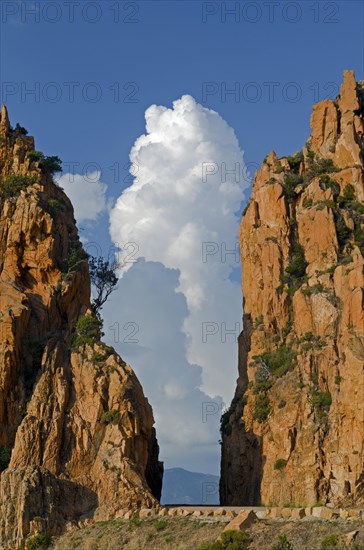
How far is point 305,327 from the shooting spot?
95.9 meters

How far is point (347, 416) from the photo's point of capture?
85.6 meters

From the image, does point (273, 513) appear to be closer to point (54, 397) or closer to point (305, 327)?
point (54, 397)

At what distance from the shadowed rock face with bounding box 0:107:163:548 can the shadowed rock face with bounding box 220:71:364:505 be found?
1367cm

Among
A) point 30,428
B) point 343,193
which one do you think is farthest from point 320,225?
point 30,428

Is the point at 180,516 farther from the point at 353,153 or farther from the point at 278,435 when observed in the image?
the point at 353,153

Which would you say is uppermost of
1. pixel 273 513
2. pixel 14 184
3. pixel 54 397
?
pixel 14 184

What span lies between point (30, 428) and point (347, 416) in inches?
1178

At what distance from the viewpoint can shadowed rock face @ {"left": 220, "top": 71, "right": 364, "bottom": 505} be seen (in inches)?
3386

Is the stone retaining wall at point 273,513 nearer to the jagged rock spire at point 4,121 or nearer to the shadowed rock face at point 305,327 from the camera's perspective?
the shadowed rock face at point 305,327

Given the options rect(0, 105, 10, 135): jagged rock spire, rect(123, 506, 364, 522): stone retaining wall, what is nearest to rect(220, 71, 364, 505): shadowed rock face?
rect(123, 506, 364, 522): stone retaining wall

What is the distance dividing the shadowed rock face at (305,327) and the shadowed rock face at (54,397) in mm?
13672

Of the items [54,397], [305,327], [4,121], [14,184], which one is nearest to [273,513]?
[54,397]

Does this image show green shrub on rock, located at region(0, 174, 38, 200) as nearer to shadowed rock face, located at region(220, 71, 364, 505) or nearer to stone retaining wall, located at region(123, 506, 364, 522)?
shadowed rock face, located at region(220, 71, 364, 505)

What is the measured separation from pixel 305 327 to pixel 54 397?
96.0 ft
